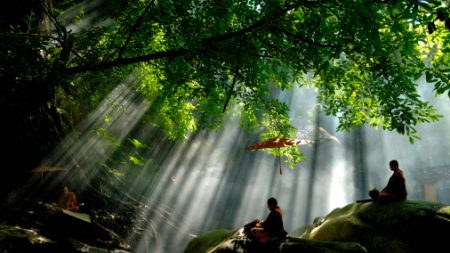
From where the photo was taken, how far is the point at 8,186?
7.47 meters

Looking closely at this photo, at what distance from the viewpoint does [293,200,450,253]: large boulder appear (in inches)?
247

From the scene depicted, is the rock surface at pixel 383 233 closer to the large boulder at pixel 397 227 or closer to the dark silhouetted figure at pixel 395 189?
the large boulder at pixel 397 227

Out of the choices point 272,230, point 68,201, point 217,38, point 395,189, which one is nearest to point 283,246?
point 272,230

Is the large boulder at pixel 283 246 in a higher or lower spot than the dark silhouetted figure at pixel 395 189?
lower

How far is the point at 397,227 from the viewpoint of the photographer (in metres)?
6.80

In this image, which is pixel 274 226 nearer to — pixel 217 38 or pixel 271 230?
pixel 271 230

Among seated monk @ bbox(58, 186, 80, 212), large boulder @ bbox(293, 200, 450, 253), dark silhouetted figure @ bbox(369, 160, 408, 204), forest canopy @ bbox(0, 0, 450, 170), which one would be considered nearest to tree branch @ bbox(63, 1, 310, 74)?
forest canopy @ bbox(0, 0, 450, 170)

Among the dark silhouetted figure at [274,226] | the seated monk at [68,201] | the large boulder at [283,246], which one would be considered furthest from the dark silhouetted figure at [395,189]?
the seated monk at [68,201]

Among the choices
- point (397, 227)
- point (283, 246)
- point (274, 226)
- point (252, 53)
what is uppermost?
point (252, 53)

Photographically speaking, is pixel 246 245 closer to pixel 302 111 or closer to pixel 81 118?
pixel 81 118

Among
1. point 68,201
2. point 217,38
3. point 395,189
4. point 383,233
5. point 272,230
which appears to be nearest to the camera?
point 217,38

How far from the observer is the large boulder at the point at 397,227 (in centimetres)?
628

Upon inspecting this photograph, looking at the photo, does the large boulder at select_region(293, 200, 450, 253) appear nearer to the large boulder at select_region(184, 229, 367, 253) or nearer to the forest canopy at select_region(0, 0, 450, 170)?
the large boulder at select_region(184, 229, 367, 253)

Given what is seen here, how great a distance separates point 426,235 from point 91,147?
11.8 m
